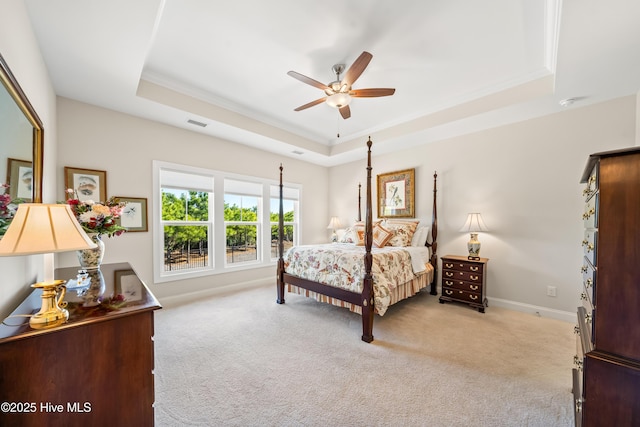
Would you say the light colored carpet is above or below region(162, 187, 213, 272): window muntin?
below

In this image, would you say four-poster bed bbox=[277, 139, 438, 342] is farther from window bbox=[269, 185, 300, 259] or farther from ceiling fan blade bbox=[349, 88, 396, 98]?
window bbox=[269, 185, 300, 259]

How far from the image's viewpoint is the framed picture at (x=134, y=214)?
3199mm

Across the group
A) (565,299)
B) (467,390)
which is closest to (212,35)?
(467,390)

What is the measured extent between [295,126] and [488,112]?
2.87 meters

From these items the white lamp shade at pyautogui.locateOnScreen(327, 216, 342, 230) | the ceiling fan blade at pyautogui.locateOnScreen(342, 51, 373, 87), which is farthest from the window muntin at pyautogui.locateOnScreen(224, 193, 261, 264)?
the ceiling fan blade at pyautogui.locateOnScreen(342, 51, 373, 87)

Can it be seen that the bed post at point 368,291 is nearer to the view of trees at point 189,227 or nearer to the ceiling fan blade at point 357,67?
the ceiling fan blade at point 357,67

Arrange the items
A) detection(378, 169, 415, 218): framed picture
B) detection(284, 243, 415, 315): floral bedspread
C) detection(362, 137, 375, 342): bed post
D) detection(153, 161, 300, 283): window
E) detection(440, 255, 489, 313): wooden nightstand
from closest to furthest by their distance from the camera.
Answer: detection(362, 137, 375, 342): bed post → detection(284, 243, 415, 315): floral bedspread → detection(440, 255, 489, 313): wooden nightstand → detection(153, 161, 300, 283): window → detection(378, 169, 415, 218): framed picture

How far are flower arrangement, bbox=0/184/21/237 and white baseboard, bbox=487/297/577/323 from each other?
4.77 metres

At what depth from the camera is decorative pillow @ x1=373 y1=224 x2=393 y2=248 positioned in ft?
13.0

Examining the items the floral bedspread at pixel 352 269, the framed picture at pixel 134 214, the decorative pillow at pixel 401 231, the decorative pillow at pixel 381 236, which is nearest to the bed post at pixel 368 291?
the floral bedspread at pixel 352 269

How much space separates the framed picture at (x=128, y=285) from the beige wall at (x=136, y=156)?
153cm

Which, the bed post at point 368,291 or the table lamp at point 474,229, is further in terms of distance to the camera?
the table lamp at point 474,229

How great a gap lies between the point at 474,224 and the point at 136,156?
15.6 feet

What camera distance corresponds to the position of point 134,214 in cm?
327
